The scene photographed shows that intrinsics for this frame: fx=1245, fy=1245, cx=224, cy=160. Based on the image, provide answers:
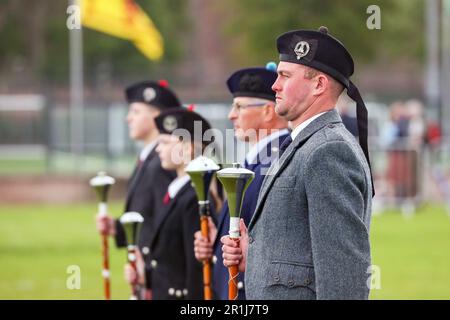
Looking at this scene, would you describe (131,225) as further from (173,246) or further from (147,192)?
(147,192)

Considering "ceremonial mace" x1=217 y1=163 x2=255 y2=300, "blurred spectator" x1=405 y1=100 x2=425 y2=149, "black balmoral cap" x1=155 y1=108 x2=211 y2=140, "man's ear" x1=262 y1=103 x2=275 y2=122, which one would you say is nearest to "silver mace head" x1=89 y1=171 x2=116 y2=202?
"black balmoral cap" x1=155 y1=108 x2=211 y2=140

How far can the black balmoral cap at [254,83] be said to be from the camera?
6.85 m

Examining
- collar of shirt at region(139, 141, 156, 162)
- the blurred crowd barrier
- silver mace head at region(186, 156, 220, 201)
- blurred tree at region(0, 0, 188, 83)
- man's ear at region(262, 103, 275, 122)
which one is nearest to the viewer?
silver mace head at region(186, 156, 220, 201)

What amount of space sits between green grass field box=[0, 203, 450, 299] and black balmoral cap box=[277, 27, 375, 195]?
6.80 metres

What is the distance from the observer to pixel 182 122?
7.84m

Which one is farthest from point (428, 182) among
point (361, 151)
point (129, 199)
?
point (361, 151)

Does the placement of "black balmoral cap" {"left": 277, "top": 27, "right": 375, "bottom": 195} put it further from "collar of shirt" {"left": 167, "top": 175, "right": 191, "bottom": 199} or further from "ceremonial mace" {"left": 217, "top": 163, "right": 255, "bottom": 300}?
"collar of shirt" {"left": 167, "top": 175, "right": 191, "bottom": 199}

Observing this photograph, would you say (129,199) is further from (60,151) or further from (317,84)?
(60,151)

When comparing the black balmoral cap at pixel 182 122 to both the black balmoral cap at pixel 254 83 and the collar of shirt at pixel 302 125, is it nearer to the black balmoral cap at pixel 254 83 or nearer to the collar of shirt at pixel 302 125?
the black balmoral cap at pixel 254 83

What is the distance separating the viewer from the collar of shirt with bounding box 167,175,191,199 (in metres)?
7.70

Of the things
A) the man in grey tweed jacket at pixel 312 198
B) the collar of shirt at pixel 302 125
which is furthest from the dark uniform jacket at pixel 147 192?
the collar of shirt at pixel 302 125

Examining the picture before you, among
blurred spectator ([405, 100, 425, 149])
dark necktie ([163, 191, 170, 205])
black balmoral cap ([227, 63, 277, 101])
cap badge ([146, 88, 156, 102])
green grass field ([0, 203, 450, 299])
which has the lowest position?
green grass field ([0, 203, 450, 299])

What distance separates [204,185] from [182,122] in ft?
4.87

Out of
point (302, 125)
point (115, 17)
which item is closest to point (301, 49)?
point (302, 125)
